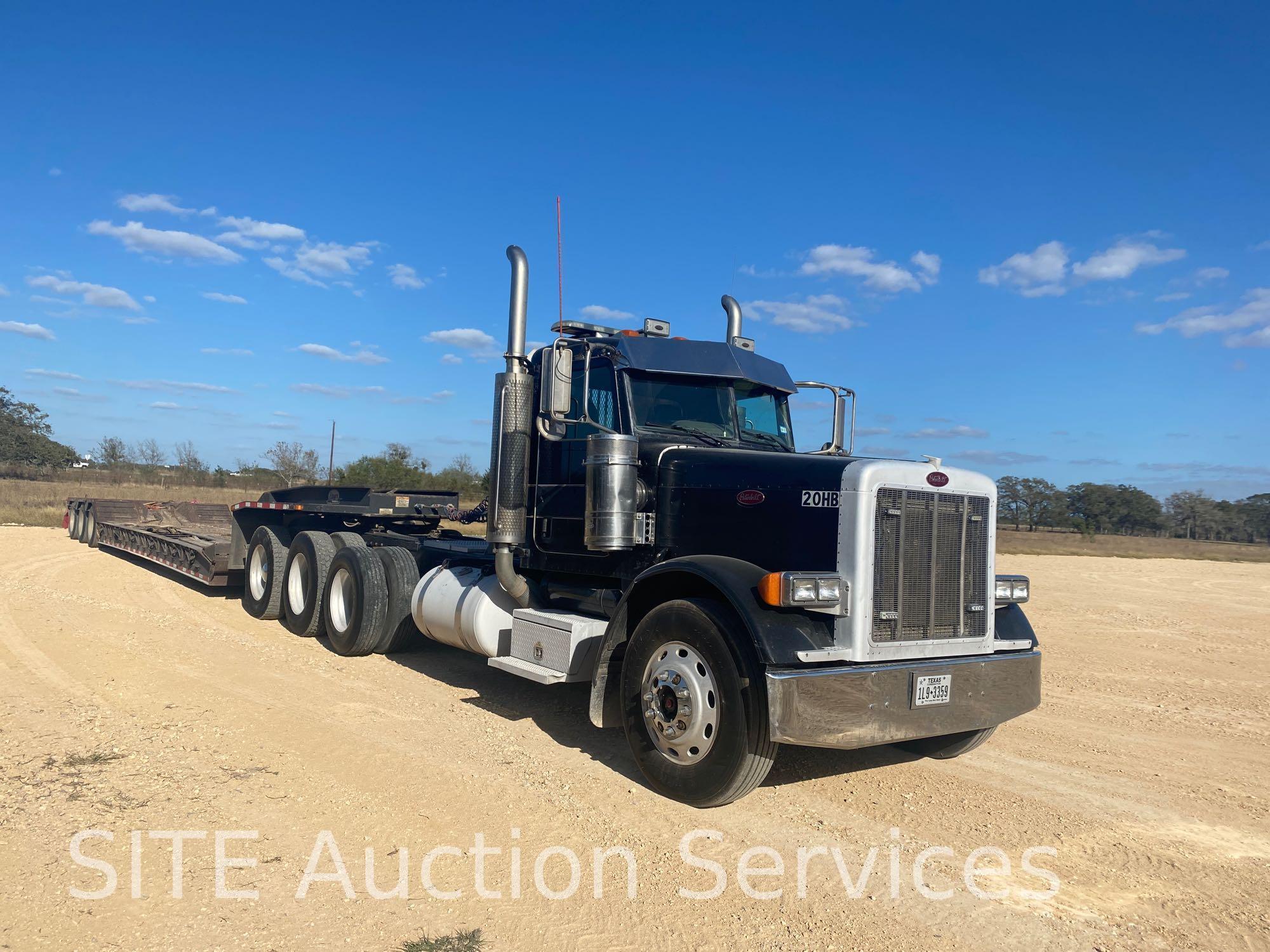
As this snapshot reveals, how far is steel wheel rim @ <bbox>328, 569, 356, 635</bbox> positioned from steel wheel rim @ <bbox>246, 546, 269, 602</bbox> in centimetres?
208

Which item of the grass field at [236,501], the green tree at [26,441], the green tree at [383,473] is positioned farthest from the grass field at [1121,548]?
the green tree at [26,441]

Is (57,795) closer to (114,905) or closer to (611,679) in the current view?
(114,905)

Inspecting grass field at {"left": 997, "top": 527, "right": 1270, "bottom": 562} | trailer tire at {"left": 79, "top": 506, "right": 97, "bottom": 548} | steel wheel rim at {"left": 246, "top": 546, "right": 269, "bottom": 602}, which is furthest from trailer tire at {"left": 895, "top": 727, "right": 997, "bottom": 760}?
grass field at {"left": 997, "top": 527, "right": 1270, "bottom": 562}

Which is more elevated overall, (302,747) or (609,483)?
(609,483)

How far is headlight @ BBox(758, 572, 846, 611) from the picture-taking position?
15.0 feet

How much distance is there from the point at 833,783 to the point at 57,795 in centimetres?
425

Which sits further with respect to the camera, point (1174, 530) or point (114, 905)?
point (1174, 530)

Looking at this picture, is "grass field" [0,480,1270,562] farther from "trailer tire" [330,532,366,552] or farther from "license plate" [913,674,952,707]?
"license plate" [913,674,952,707]

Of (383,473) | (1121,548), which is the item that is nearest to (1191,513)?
(1121,548)

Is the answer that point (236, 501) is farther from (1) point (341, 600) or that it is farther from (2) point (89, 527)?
(1) point (341, 600)

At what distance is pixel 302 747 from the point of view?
5613 mm

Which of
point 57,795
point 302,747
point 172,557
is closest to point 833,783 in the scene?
point 302,747

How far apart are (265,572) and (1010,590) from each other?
8834mm

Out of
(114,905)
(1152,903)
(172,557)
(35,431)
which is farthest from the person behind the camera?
(35,431)
